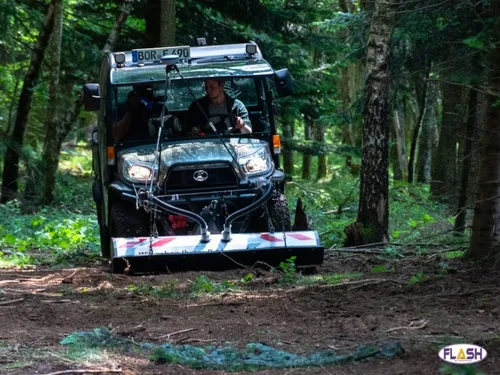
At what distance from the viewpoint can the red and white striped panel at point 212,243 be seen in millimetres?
8734

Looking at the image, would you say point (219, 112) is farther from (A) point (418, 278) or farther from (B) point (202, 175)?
(A) point (418, 278)

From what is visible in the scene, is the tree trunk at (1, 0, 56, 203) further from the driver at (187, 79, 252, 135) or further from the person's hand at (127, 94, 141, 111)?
the driver at (187, 79, 252, 135)

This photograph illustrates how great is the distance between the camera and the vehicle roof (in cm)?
1023

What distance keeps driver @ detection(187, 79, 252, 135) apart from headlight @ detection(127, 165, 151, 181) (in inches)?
39.0

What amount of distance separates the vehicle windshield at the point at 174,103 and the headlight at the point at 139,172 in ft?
2.19

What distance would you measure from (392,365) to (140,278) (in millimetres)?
4453

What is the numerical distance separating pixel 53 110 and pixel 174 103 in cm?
929

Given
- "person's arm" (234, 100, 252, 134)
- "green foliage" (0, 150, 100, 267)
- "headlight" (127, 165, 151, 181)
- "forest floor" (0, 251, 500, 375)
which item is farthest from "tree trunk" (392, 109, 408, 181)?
"headlight" (127, 165, 151, 181)

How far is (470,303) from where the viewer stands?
6.73 metres

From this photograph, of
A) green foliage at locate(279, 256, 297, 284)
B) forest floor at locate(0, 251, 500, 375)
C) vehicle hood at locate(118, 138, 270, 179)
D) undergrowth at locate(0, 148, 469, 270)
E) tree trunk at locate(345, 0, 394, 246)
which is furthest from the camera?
undergrowth at locate(0, 148, 469, 270)

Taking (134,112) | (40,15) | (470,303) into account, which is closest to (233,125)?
(134,112)

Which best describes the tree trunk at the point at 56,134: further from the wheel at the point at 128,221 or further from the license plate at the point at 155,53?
the wheel at the point at 128,221

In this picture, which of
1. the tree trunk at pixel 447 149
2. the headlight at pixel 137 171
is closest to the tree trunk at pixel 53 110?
the tree trunk at pixel 447 149

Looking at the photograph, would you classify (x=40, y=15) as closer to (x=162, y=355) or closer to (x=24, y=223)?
(x=24, y=223)
